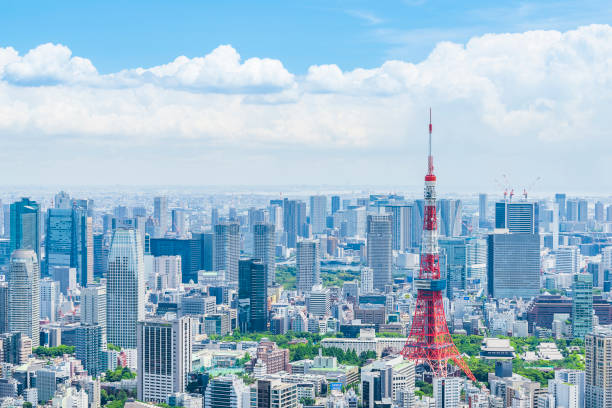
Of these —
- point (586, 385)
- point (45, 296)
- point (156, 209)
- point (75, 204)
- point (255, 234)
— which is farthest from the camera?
point (156, 209)

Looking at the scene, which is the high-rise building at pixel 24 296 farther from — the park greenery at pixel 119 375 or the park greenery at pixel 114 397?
the park greenery at pixel 114 397

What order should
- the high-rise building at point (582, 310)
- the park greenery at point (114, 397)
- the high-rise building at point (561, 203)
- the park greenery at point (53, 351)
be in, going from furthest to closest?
the high-rise building at point (561, 203)
the high-rise building at point (582, 310)
the park greenery at point (53, 351)
the park greenery at point (114, 397)

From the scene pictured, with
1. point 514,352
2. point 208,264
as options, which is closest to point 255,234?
point 208,264

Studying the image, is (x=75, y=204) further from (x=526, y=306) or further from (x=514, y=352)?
(x=514, y=352)

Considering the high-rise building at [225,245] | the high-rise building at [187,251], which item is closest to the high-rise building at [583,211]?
the high-rise building at [225,245]

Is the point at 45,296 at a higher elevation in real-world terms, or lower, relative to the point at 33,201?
lower
